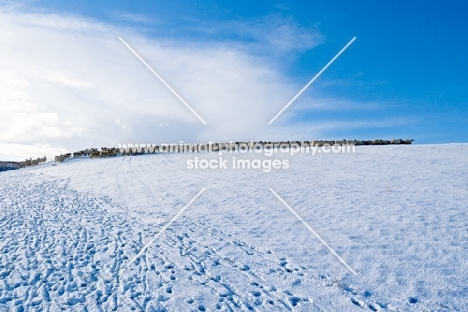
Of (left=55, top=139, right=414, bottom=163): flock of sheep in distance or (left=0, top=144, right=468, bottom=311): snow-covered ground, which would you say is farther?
(left=55, top=139, right=414, bottom=163): flock of sheep in distance

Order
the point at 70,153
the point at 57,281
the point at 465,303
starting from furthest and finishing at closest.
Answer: the point at 70,153
the point at 57,281
the point at 465,303

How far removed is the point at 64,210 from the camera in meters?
19.9

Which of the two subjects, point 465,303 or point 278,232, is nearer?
point 465,303

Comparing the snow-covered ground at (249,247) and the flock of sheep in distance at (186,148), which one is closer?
the snow-covered ground at (249,247)

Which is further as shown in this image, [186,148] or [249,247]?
[186,148]

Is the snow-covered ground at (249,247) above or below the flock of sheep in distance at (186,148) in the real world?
below

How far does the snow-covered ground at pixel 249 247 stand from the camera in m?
9.04

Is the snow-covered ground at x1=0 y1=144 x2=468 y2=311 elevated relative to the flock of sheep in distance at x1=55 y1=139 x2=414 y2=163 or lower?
lower

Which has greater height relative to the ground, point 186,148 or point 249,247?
point 186,148

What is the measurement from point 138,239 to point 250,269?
16.7ft

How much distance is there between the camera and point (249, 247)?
1251 cm

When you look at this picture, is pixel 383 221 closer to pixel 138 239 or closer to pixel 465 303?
pixel 465 303

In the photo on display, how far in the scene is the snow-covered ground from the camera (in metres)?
9.04

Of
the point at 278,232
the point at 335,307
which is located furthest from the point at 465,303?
the point at 278,232
